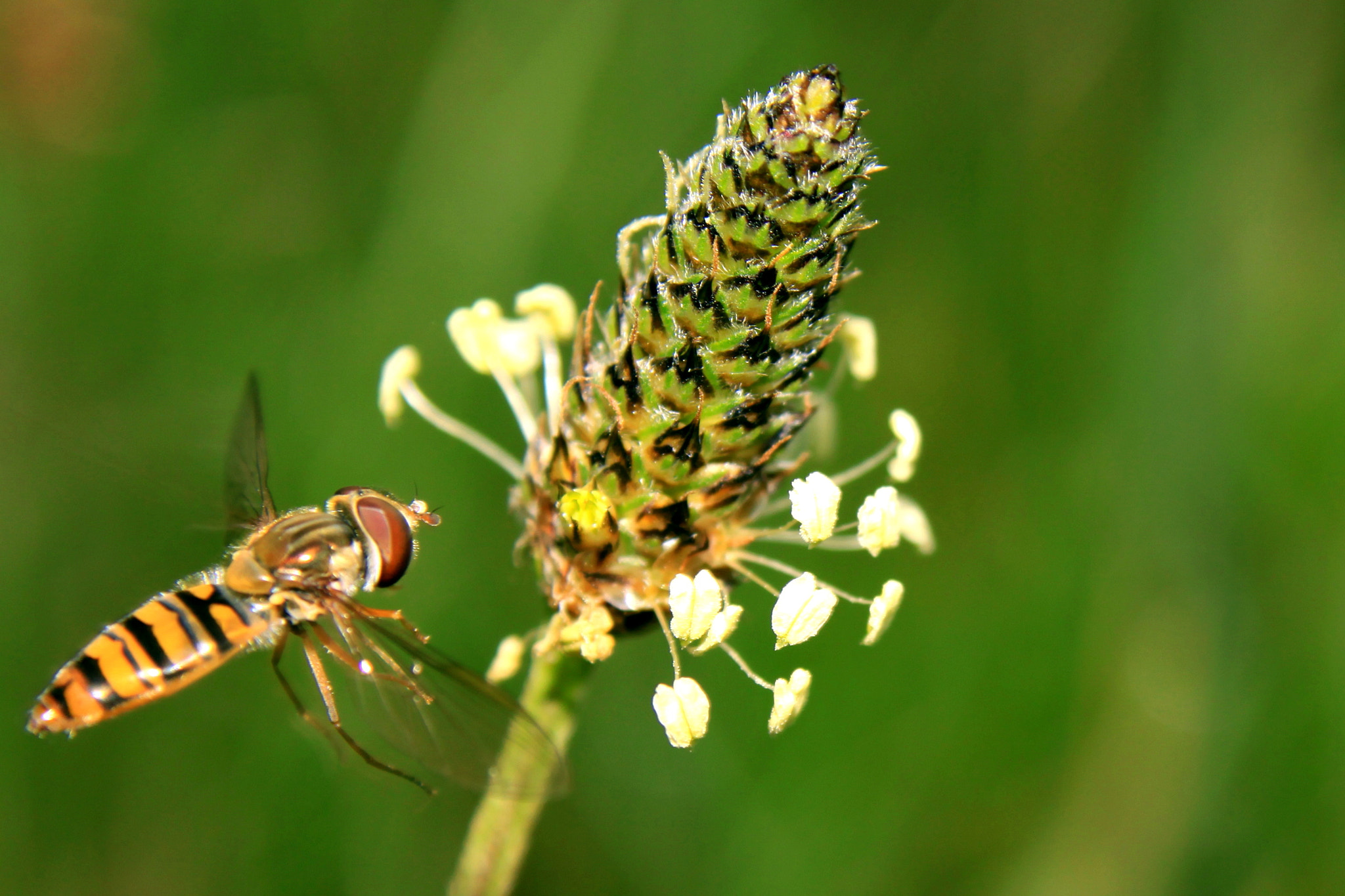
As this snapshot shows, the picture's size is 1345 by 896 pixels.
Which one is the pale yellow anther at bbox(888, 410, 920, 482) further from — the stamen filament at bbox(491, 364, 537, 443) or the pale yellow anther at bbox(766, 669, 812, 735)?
the stamen filament at bbox(491, 364, 537, 443)

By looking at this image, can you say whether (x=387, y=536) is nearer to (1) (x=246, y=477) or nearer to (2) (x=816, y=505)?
(1) (x=246, y=477)

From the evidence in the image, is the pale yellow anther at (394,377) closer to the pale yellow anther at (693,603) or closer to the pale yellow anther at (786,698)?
the pale yellow anther at (693,603)

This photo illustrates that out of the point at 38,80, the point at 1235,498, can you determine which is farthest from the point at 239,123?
the point at 1235,498

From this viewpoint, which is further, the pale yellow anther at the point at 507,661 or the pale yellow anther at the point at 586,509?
the pale yellow anther at the point at 507,661

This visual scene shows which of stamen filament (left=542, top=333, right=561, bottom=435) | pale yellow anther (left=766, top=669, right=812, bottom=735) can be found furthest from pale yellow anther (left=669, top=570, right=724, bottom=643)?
stamen filament (left=542, top=333, right=561, bottom=435)

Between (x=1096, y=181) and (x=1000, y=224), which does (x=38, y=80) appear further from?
(x=1096, y=181)

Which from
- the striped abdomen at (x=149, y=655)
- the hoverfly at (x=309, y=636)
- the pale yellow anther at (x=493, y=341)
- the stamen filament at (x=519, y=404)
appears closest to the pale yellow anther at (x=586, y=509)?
the stamen filament at (x=519, y=404)
